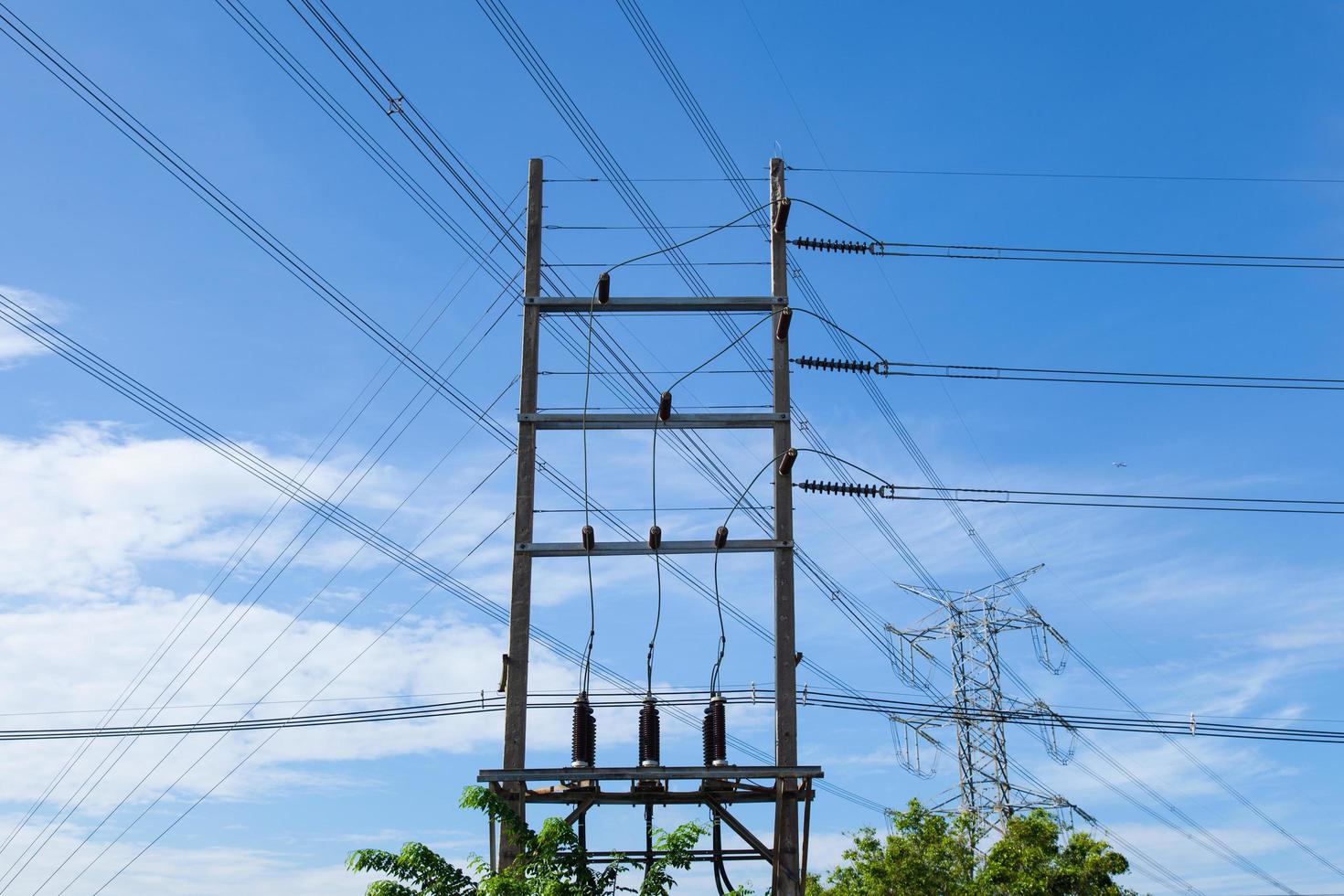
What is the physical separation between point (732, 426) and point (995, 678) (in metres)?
33.8

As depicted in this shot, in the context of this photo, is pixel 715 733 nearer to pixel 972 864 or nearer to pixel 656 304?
pixel 656 304

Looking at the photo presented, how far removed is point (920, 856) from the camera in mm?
33594

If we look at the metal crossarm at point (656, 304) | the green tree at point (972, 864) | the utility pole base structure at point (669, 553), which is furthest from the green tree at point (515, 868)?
the green tree at point (972, 864)

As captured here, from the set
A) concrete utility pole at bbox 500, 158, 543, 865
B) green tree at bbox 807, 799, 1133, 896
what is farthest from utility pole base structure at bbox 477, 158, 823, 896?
green tree at bbox 807, 799, 1133, 896

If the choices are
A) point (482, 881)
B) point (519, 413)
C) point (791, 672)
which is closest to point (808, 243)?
point (519, 413)

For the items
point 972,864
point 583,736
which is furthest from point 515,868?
point 972,864

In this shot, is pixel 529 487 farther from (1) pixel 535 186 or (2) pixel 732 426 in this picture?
(1) pixel 535 186

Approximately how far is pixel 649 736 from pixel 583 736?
0.80 meters

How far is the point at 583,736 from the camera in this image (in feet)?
53.4

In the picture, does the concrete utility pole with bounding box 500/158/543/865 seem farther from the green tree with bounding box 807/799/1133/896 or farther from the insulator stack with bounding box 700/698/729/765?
the green tree with bounding box 807/799/1133/896

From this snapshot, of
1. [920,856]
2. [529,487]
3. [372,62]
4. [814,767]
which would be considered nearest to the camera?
[814,767]

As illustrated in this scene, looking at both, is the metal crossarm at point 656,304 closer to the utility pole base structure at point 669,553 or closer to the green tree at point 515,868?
the utility pole base structure at point 669,553

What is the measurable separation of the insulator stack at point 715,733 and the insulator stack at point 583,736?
1.35m

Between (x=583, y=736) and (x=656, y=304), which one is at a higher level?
(x=656, y=304)
